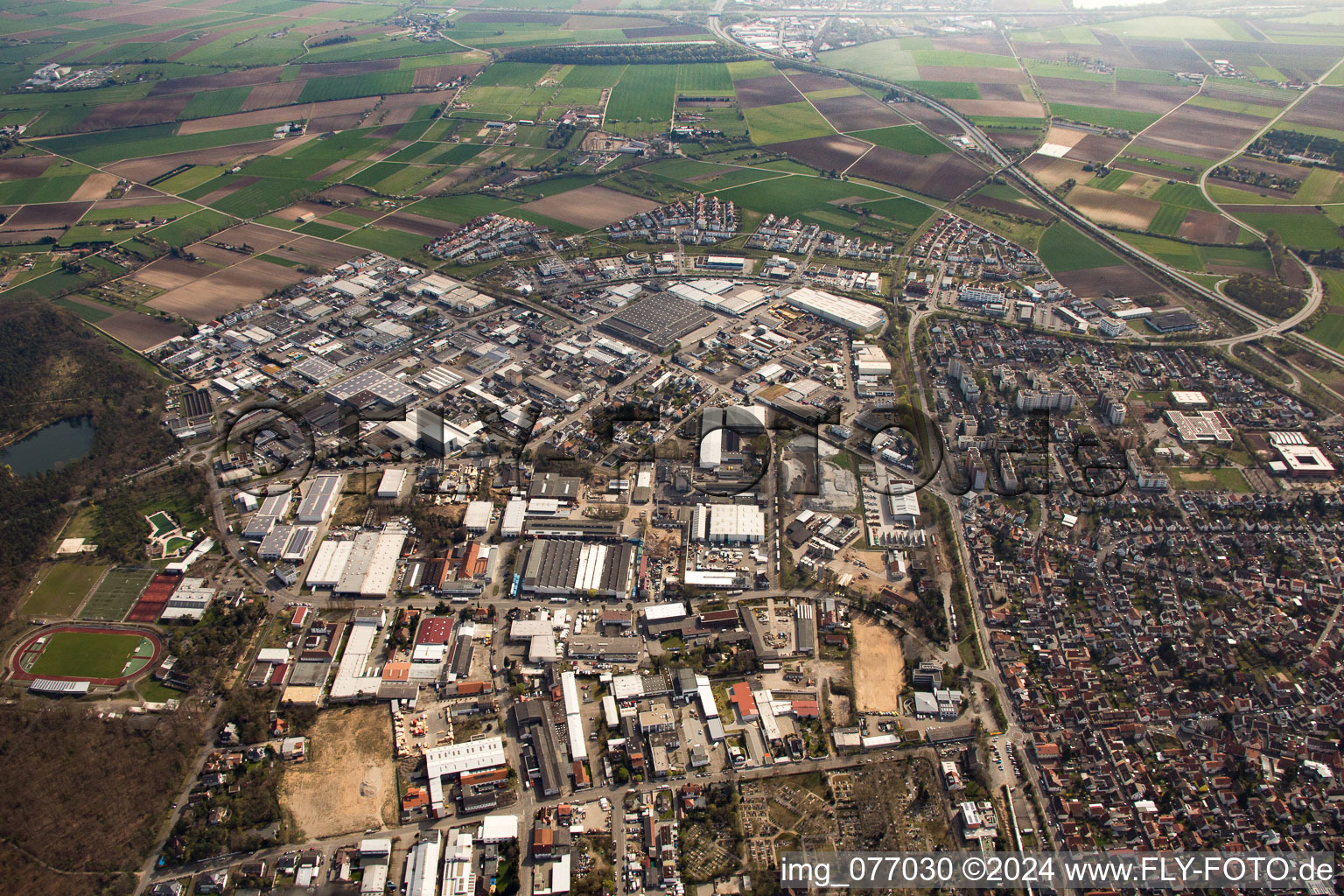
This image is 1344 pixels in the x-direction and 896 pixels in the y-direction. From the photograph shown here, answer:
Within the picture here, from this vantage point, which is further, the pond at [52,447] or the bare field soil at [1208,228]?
the bare field soil at [1208,228]

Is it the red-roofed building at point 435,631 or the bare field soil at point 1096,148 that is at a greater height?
the bare field soil at point 1096,148

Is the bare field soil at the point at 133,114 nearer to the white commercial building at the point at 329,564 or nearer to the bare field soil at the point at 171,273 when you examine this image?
the bare field soil at the point at 171,273

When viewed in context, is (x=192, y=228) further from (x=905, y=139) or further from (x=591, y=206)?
(x=905, y=139)

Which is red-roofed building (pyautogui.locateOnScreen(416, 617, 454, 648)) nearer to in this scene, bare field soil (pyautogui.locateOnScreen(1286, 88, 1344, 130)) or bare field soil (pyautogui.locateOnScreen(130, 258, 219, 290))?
bare field soil (pyautogui.locateOnScreen(130, 258, 219, 290))

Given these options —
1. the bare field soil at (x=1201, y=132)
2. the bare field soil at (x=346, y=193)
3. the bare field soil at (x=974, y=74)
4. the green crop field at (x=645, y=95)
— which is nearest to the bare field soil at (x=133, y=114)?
the bare field soil at (x=346, y=193)

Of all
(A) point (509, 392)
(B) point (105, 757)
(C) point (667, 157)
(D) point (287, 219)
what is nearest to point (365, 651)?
(B) point (105, 757)

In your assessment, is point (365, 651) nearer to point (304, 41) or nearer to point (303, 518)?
point (303, 518)

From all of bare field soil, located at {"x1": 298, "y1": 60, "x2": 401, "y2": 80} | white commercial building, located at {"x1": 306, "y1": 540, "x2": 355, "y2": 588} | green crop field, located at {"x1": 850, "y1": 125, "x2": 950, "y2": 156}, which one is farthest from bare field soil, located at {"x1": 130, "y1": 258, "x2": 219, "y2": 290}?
green crop field, located at {"x1": 850, "y1": 125, "x2": 950, "y2": 156}

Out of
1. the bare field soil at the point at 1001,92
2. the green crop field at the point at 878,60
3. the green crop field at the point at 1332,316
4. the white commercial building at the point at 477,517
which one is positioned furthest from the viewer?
the green crop field at the point at 878,60
